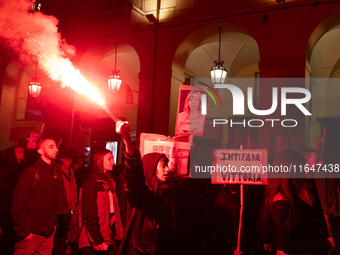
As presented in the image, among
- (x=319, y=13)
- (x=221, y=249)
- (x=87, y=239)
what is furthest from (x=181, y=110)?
(x=319, y=13)

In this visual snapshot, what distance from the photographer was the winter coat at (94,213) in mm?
4320

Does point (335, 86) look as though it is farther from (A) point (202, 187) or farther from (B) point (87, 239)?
(B) point (87, 239)

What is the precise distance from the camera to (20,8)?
5.96 metres

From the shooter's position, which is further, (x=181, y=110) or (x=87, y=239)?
(x=181, y=110)

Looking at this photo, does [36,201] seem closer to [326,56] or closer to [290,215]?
[290,215]

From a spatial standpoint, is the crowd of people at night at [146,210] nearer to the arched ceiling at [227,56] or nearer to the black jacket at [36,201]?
the black jacket at [36,201]

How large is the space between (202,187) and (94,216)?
7.30ft

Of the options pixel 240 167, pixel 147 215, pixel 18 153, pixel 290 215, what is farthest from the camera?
pixel 18 153

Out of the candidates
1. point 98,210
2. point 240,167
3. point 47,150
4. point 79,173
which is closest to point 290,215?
point 240,167

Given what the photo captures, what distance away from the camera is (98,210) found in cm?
462

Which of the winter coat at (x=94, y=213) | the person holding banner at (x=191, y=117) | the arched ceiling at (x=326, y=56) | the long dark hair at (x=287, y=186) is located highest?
the arched ceiling at (x=326, y=56)

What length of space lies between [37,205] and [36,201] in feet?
0.17

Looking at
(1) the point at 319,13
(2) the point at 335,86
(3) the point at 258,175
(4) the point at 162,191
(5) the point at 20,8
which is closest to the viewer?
(4) the point at 162,191

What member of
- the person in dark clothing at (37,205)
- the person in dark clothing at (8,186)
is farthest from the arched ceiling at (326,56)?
the person in dark clothing at (37,205)
